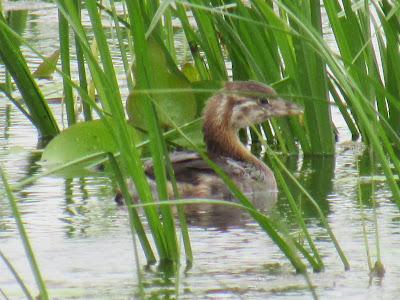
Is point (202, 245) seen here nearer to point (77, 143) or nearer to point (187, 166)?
point (187, 166)

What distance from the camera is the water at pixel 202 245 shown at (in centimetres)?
418

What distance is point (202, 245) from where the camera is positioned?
16.6ft

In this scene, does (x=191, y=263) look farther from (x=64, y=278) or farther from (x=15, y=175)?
(x=15, y=175)

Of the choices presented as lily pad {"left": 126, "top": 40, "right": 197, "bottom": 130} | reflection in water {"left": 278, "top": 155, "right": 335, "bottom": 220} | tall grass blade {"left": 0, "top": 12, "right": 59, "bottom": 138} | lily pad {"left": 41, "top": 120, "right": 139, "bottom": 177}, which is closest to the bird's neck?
lily pad {"left": 126, "top": 40, "right": 197, "bottom": 130}

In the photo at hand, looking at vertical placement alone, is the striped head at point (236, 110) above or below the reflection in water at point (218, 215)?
above

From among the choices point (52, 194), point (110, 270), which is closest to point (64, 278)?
point (110, 270)

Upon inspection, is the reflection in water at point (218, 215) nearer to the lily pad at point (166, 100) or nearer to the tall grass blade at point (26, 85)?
the lily pad at point (166, 100)

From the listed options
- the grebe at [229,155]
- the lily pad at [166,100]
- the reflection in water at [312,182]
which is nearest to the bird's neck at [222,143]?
the grebe at [229,155]

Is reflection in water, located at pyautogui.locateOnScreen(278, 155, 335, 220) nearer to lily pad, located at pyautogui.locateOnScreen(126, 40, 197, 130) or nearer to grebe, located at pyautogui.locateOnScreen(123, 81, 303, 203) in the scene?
grebe, located at pyautogui.locateOnScreen(123, 81, 303, 203)

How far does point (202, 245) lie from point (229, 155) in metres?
2.70

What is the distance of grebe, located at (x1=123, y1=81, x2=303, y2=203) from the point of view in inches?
268

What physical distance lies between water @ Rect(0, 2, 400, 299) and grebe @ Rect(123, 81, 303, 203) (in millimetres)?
303

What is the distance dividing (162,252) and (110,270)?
0.30m

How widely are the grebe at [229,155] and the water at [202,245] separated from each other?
303mm
